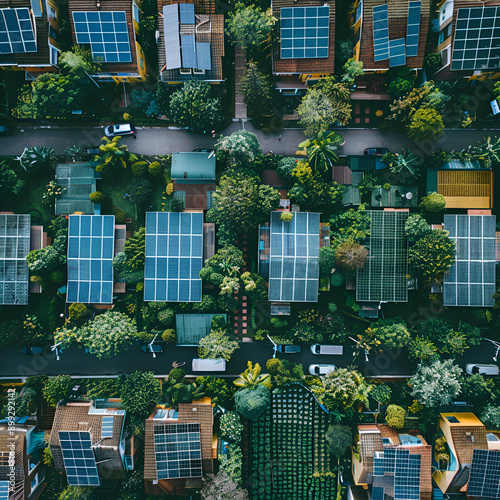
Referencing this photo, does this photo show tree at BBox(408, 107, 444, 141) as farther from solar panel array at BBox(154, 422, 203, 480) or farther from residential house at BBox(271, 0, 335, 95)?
solar panel array at BBox(154, 422, 203, 480)

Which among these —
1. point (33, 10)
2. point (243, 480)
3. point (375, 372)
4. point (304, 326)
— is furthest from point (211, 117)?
point (243, 480)

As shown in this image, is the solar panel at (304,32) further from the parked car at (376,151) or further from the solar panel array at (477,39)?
the solar panel array at (477,39)

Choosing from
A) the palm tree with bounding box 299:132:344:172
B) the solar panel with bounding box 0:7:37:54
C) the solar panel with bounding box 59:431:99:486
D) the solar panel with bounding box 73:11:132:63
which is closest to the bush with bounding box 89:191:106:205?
the solar panel with bounding box 73:11:132:63

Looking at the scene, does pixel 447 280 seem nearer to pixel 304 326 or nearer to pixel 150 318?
pixel 304 326

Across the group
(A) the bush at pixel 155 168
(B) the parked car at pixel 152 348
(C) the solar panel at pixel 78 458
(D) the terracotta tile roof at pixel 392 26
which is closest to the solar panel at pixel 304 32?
(D) the terracotta tile roof at pixel 392 26

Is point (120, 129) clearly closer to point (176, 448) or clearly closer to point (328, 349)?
point (328, 349)
